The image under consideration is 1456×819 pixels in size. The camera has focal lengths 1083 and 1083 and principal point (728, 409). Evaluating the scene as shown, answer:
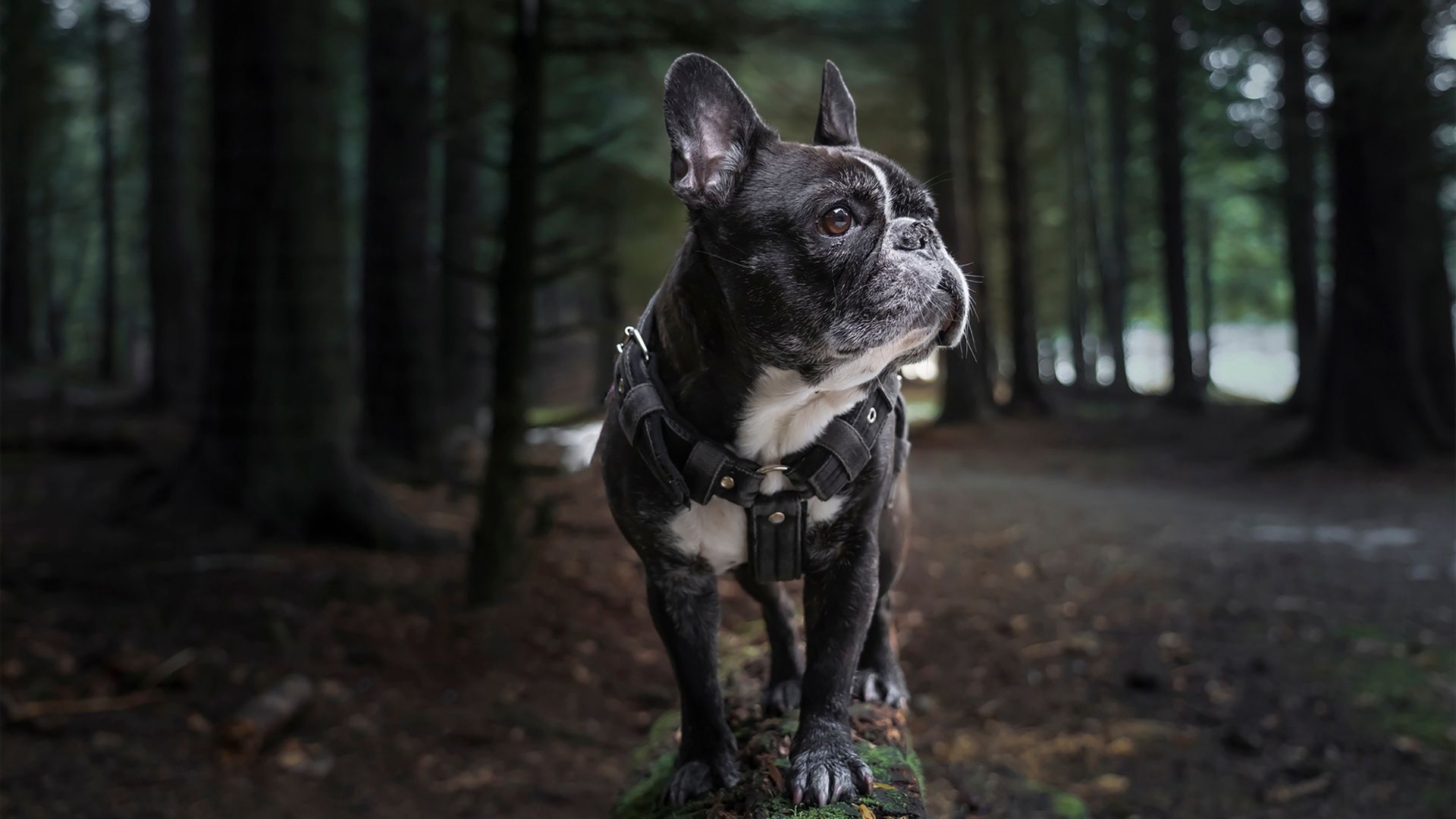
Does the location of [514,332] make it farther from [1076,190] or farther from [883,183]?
[1076,190]

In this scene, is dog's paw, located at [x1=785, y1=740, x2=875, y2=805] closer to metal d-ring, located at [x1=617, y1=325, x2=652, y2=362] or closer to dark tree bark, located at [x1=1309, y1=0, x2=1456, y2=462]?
metal d-ring, located at [x1=617, y1=325, x2=652, y2=362]

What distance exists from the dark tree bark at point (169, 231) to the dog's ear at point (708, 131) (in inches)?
735

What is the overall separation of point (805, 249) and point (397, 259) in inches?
430

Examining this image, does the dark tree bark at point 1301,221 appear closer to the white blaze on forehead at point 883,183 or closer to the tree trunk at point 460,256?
the tree trunk at point 460,256

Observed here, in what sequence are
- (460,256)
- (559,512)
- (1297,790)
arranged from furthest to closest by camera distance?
(460,256) → (559,512) → (1297,790)

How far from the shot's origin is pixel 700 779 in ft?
9.53

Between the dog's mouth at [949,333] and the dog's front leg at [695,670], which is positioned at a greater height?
the dog's mouth at [949,333]

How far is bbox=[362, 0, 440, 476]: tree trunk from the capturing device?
12438 mm

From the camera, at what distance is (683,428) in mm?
2561

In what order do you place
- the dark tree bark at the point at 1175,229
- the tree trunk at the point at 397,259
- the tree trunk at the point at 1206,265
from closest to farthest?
the tree trunk at the point at 397,259
the dark tree bark at the point at 1175,229
the tree trunk at the point at 1206,265

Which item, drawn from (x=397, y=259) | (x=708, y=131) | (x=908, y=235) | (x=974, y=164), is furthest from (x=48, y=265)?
(x=908, y=235)

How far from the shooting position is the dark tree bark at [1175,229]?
76.6ft

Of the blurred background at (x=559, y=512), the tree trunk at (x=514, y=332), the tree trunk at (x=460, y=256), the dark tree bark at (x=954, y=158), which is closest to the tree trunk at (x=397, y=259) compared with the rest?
the blurred background at (x=559, y=512)

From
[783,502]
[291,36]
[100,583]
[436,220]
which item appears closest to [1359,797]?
[783,502]
